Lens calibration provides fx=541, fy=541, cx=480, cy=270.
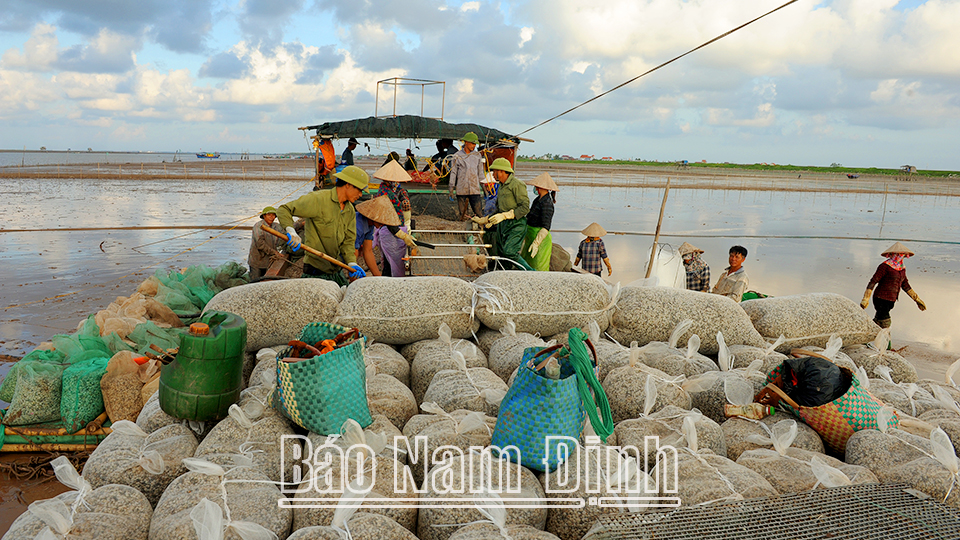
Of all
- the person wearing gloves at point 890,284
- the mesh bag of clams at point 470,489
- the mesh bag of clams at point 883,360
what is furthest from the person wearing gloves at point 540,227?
the mesh bag of clams at point 470,489

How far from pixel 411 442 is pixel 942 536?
1903mm

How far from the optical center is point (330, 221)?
4.32m

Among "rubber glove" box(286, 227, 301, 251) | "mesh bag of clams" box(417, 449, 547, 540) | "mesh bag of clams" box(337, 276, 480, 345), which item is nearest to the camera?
"mesh bag of clams" box(417, 449, 547, 540)

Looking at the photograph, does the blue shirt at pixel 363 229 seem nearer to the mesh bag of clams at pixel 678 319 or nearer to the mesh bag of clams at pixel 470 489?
the mesh bag of clams at pixel 678 319

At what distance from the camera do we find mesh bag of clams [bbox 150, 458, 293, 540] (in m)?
1.64

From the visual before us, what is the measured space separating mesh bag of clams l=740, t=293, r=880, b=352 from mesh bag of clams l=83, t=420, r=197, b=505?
367 centimetres

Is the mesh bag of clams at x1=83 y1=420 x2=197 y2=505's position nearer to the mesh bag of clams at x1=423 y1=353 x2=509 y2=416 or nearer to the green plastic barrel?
the green plastic barrel

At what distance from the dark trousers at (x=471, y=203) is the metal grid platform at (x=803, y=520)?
6.96 meters

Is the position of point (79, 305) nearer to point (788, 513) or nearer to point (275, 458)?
point (275, 458)

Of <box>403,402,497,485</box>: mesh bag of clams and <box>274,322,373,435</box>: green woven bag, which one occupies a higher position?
<box>274,322,373,435</box>: green woven bag

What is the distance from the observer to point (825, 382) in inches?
104

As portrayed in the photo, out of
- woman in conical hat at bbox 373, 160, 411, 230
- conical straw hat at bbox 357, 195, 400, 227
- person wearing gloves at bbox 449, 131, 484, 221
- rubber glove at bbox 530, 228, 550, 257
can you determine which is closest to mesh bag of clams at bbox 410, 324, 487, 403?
conical straw hat at bbox 357, 195, 400, 227

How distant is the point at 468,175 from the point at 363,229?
367 cm

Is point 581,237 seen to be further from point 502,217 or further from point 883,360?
point 883,360
